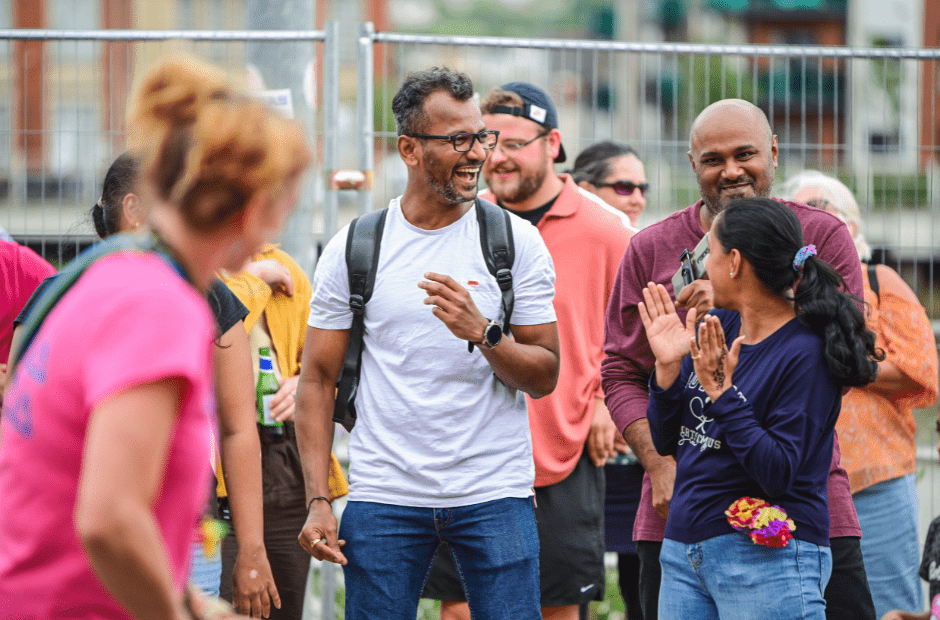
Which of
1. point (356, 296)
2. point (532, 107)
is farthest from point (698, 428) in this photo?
point (532, 107)

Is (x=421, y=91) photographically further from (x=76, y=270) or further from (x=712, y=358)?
(x=76, y=270)

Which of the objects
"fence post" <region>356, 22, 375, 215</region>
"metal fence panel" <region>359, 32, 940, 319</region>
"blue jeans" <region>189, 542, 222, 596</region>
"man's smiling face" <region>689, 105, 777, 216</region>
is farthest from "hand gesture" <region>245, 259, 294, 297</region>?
"man's smiling face" <region>689, 105, 777, 216</region>

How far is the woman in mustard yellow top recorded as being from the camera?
3.98 meters

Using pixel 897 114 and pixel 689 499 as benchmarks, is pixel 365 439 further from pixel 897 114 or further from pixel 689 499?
pixel 897 114

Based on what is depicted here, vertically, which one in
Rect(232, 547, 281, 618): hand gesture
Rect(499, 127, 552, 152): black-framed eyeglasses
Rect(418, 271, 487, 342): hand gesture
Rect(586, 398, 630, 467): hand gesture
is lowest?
Rect(232, 547, 281, 618): hand gesture

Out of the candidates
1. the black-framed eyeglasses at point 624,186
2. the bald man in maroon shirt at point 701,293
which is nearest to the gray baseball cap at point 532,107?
the black-framed eyeglasses at point 624,186

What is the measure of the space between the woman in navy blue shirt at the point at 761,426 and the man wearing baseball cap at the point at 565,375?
1123mm

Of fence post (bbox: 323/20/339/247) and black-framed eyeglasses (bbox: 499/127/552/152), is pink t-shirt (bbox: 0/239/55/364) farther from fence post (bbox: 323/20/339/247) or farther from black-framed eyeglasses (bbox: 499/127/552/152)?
black-framed eyeglasses (bbox: 499/127/552/152)

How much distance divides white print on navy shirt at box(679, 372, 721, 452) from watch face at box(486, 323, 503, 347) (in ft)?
1.94

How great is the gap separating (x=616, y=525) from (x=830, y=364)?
2291mm

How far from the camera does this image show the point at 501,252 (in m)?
3.38

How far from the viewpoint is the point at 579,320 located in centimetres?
441

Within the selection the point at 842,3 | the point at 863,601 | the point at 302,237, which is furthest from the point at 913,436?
the point at 842,3

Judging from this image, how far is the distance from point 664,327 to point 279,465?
63.6 inches
